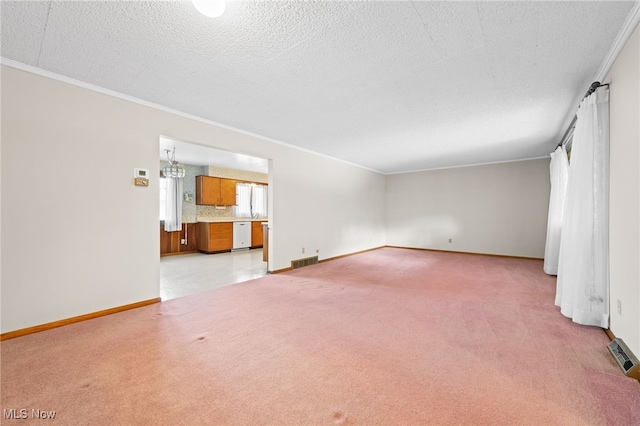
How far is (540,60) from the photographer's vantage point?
2.23 meters

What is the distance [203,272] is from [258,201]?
4076mm

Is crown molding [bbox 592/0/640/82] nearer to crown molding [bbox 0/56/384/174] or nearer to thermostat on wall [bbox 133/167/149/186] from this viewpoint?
crown molding [bbox 0/56/384/174]

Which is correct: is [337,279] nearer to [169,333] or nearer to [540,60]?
[169,333]

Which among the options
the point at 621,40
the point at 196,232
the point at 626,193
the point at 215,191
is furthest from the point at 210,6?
the point at 196,232

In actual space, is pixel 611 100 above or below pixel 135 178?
above

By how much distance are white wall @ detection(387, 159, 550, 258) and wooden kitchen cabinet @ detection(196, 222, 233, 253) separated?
5.03 metres

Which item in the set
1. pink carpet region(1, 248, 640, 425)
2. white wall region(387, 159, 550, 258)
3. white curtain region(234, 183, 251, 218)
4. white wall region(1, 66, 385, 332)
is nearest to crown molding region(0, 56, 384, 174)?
white wall region(1, 66, 385, 332)

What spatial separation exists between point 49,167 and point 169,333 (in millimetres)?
1985

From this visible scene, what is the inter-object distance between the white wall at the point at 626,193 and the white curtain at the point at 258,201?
7.84m

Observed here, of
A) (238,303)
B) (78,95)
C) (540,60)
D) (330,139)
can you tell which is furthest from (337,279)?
(78,95)

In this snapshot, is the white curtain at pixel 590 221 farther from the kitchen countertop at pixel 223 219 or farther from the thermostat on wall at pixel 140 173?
the kitchen countertop at pixel 223 219

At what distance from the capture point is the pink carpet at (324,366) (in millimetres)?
1423

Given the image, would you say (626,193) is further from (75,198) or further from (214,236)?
(214,236)

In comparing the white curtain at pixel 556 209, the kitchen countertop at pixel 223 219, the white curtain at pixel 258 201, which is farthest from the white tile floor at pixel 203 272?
the white curtain at pixel 556 209
